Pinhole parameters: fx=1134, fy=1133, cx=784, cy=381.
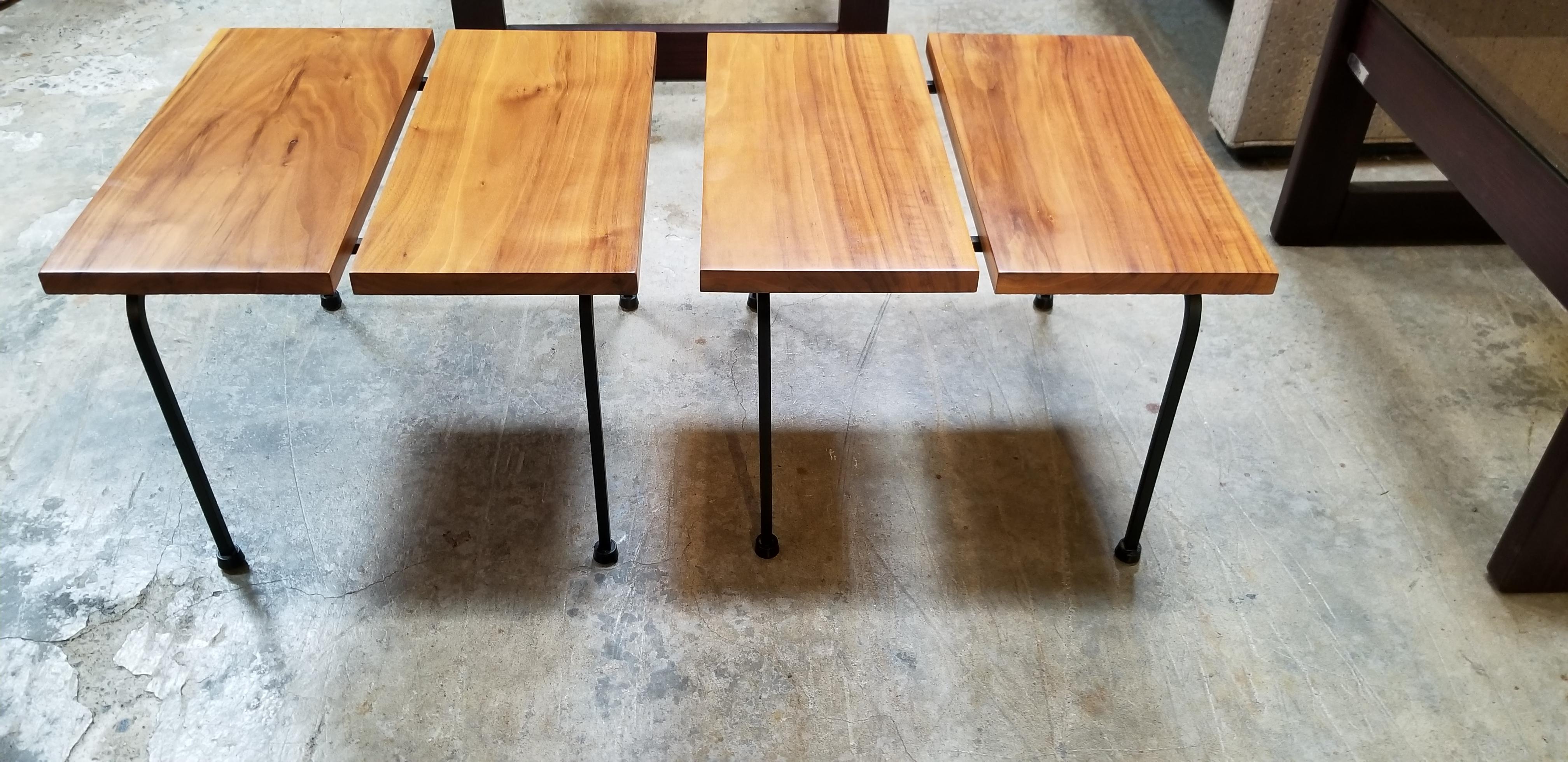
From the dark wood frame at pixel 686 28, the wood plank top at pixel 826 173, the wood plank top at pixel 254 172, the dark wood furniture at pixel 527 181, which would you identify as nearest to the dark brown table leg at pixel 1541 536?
the wood plank top at pixel 826 173

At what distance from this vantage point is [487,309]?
Result: 6.32 ft

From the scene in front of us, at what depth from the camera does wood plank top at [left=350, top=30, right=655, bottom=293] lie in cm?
120

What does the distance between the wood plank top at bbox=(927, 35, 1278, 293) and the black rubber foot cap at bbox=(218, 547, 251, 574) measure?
39.9 inches

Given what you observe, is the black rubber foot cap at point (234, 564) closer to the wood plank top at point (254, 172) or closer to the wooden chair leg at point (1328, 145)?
the wood plank top at point (254, 172)

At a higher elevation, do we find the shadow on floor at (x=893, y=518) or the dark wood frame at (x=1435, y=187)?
the dark wood frame at (x=1435, y=187)

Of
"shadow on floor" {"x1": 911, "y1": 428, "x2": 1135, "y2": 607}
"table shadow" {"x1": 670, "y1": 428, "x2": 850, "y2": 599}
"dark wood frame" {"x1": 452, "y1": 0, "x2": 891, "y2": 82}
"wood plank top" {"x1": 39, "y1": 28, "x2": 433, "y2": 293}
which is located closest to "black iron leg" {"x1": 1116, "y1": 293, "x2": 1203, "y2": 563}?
"shadow on floor" {"x1": 911, "y1": 428, "x2": 1135, "y2": 607}

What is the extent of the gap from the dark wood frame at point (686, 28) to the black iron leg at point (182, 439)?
4.17 feet

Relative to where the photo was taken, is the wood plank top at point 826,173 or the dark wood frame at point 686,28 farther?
the dark wood frame at point 686,28

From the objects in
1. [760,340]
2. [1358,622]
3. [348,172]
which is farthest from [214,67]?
[1358,622]

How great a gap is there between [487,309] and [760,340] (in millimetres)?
795

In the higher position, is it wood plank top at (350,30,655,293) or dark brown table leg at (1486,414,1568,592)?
wood plank top at (350,30,655,293)

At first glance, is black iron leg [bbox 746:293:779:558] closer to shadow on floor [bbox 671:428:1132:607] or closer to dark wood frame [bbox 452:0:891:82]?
shadow on floor [bbox 671:428:1132:607]

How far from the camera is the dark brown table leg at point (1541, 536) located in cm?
135

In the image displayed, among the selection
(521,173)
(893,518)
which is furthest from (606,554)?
(521,173)
